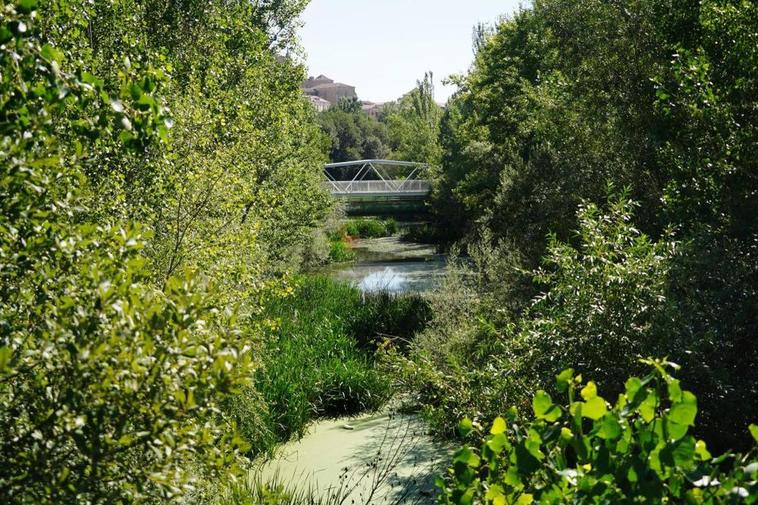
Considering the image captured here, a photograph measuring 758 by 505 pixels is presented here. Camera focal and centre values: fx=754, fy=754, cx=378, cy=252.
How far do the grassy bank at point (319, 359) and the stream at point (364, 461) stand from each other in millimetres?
341

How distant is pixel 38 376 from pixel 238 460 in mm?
1316

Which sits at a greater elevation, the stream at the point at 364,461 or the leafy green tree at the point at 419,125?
the leafy green tree at the point at 419,125

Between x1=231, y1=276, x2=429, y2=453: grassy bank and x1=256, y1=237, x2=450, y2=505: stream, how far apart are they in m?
0.34

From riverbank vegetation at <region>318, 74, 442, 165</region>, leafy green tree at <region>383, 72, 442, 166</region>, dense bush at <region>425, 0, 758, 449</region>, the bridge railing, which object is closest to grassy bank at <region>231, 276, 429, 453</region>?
dense bush at <region>425, 0, 758, 449</region>

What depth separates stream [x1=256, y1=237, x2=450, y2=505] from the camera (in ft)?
25.1

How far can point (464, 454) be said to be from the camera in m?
2.26

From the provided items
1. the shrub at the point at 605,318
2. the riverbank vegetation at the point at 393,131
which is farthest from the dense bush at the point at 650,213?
the riverbank vegetation at the point at 393,131

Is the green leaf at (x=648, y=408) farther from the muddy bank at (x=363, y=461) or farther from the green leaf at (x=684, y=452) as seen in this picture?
the muddy bank at (x=363, y=461)

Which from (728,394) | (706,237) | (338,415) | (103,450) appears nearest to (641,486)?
(103,450)

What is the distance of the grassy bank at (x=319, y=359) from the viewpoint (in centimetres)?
970

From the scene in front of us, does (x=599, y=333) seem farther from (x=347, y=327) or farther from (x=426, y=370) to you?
(x=347, y=327)

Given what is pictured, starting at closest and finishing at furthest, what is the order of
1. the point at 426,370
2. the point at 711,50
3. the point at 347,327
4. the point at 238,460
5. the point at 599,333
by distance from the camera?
the point at 238,460
the point at 599,333
the point at 426,370
the point at 711,50
the point at 347,327

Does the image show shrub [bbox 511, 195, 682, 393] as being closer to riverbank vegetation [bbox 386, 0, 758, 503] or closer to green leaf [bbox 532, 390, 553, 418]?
riverbank vegetation [bbox 386, 0, 758, 503]

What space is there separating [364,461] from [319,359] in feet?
12.6
